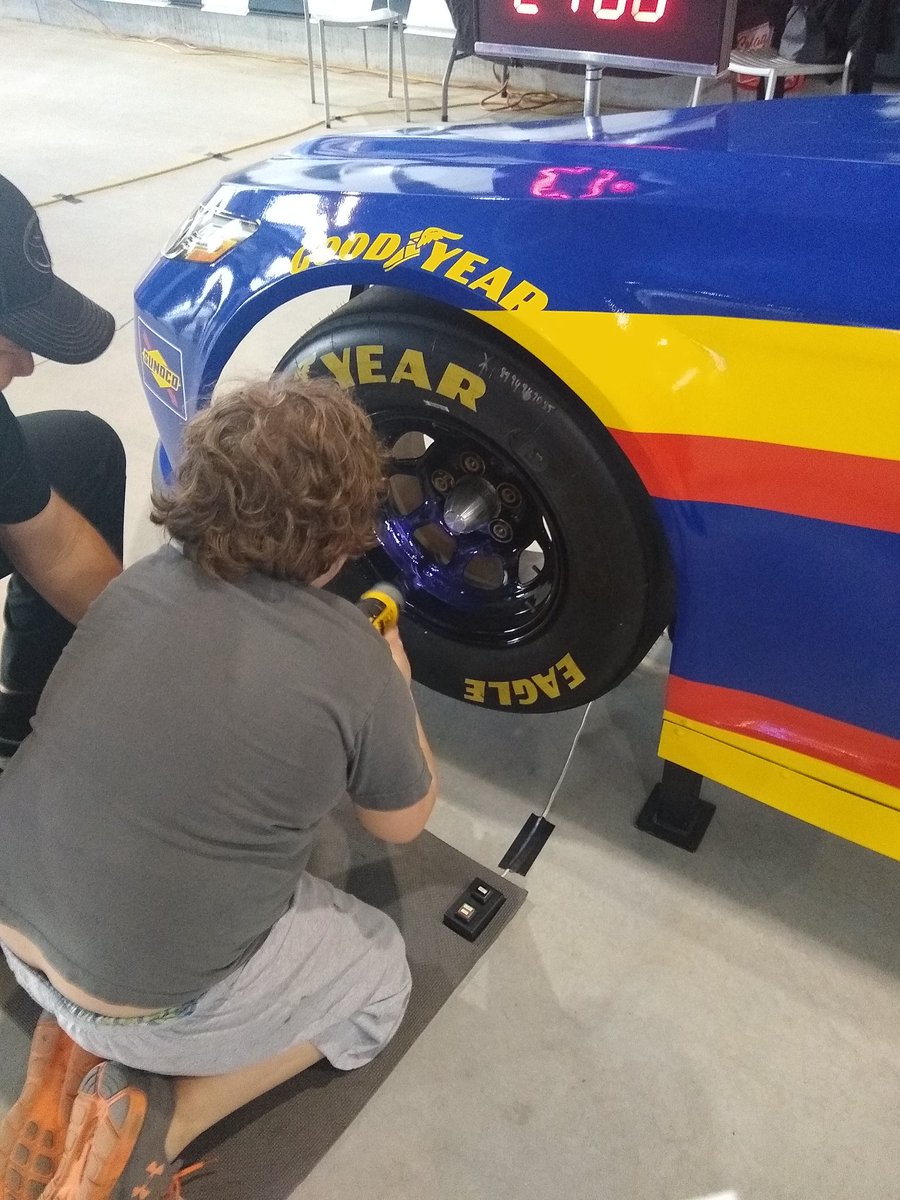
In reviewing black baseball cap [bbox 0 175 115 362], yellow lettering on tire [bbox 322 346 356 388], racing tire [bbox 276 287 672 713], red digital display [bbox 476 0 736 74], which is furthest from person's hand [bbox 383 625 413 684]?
red digital display [bbox 476 0 736 74]

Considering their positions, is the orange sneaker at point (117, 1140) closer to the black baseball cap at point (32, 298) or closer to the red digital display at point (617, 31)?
the black baseball cap at point (32, 298)

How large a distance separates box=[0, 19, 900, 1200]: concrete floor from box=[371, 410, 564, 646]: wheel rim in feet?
0.94

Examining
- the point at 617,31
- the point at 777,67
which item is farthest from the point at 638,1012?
the point at 777,67

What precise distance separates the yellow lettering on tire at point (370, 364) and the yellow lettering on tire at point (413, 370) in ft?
0.10

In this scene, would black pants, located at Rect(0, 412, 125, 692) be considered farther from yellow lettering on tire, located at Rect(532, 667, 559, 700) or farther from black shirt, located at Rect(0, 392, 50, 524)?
yellow lettering on tire, located at Rect(532, 667, 559, 700)

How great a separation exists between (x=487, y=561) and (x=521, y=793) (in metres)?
0.40

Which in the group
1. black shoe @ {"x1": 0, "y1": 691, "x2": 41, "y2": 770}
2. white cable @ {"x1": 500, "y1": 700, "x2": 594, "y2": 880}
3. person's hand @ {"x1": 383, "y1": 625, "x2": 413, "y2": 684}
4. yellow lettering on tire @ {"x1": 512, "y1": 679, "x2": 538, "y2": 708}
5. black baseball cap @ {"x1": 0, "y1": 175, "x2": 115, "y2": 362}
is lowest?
white cable @ {"x1": 500, "y1": 700, "x2": 594, "y2": 880}

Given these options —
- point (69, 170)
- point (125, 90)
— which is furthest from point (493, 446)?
point (125, 90)

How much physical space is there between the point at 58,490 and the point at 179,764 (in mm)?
819

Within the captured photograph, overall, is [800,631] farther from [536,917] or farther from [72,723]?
[72,723]

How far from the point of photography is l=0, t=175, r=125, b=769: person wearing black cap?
115 cm

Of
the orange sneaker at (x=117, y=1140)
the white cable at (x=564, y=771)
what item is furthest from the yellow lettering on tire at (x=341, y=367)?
the orange sneaker at (x=117, y=1140)

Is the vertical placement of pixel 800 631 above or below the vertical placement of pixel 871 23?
below

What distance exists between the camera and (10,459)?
111cm
